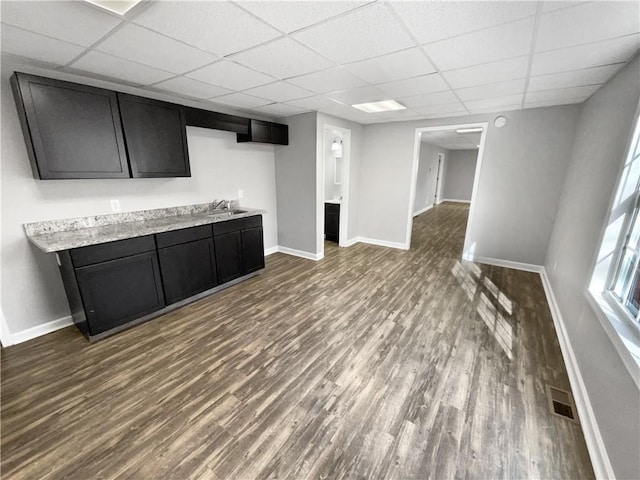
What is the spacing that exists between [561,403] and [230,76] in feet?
12.3

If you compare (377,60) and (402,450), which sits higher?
(377,60)

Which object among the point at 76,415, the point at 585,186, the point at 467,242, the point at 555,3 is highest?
the point at 555,3

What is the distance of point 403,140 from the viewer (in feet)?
15.8

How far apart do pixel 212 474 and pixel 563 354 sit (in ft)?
9.30

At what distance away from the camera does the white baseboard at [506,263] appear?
408 centimetres

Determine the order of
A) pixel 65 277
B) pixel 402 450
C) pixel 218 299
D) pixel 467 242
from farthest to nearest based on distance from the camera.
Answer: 1. pixel 467 242
2. pixel 218 299
3. pixel 65 277
4. pixel 402 450

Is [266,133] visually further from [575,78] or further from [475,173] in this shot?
[575,78]

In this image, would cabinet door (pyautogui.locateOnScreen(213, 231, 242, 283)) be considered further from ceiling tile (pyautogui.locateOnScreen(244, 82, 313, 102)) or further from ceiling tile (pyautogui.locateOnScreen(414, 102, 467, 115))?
ceiling tile (pyautogui.locateOnScreen(414, 102, 467, 115))

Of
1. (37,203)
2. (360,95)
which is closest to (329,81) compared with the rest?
(360,95)

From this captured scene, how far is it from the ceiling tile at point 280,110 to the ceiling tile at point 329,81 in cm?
93

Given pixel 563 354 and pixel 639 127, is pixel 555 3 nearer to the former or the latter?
pixel 639 127

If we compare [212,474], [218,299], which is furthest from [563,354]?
[218,299]

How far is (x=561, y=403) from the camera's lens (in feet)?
5.93

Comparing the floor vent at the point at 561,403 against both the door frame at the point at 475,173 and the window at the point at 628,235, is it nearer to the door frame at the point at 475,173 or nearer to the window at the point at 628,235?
the window at the point at 628,235
